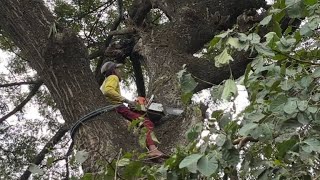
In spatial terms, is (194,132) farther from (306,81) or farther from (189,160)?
(306,81)

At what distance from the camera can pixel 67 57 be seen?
3162mm

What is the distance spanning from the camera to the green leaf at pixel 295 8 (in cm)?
158

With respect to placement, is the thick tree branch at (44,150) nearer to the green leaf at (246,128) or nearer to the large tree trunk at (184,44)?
the large tree trunk at (184,44)

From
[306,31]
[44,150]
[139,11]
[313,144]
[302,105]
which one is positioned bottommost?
[313,144]

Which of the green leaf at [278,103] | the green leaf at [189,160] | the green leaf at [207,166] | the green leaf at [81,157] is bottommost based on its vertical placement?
the green leaf at [207,166]

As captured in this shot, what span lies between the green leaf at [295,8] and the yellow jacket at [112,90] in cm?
233

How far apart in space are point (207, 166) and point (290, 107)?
0.28 meters

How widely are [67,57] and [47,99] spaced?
3061 mm

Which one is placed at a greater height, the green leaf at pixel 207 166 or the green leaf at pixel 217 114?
the green leaf at pixel 217 114

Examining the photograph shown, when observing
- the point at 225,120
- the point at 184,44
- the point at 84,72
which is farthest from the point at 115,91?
the point at 225,120

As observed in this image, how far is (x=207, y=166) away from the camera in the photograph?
1457 millimetres

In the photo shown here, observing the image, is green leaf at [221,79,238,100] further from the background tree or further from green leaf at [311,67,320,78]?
green leaf at [311,67,320,78]

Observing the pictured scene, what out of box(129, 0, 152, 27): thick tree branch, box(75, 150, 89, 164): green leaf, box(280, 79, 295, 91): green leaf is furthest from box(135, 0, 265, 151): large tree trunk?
box(280, 79, 295, 91): green leaf

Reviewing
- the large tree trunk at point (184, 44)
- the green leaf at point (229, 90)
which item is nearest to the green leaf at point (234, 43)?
the green leaf at point (229, 90)
